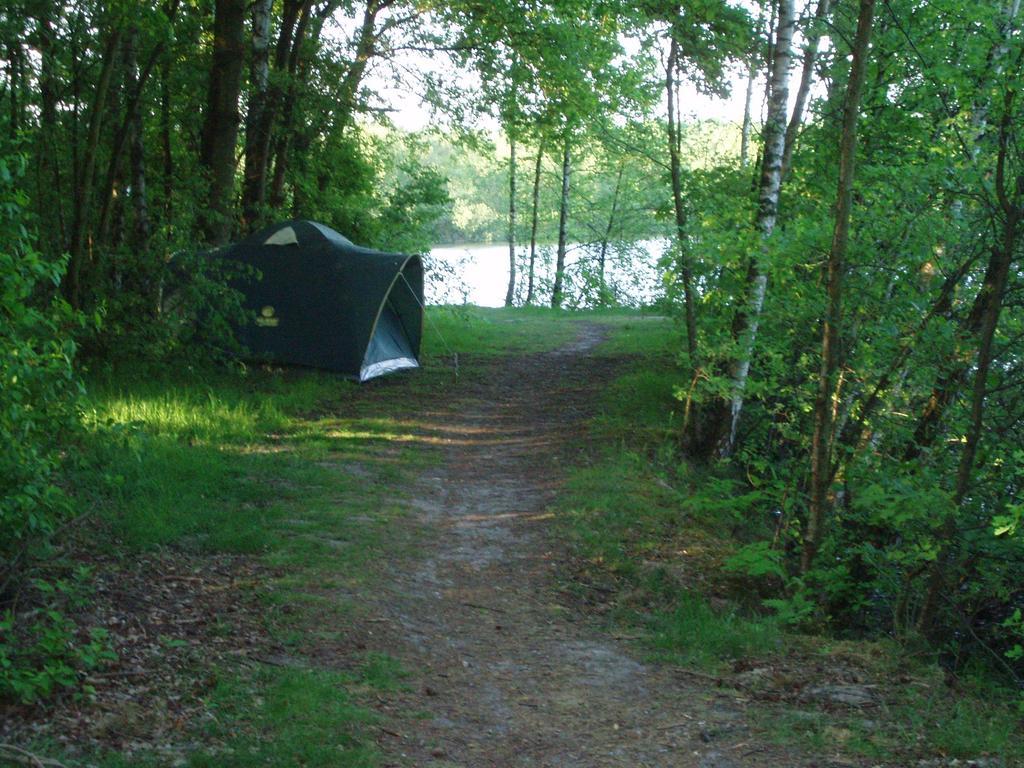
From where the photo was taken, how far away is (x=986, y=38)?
19.1 feet

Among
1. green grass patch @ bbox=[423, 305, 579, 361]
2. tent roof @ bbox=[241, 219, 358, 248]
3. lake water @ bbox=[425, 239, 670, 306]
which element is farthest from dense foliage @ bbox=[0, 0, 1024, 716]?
green grass patch @ bbox=[423, 305, 579, 361]

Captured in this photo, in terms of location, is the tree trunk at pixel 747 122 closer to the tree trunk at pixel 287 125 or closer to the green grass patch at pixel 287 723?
the tree trunk at pixel 287 125

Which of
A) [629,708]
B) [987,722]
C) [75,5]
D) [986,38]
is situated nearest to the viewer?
[987,722]

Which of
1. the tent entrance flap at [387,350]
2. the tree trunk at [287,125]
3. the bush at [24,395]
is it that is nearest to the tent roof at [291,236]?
the tent entrance flap at [387,350]

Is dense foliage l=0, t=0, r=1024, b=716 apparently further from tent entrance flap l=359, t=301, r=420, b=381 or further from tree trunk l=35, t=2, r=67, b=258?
tent entrance flap l=359, t=301, r=420, b=381

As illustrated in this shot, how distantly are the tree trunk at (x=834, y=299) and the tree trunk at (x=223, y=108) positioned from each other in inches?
354

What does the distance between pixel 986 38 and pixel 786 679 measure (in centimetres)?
393

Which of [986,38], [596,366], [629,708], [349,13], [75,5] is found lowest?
[629,708]

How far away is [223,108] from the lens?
1306 cm

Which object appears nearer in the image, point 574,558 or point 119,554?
point 119,554

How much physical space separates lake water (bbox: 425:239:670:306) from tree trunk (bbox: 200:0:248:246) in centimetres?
389

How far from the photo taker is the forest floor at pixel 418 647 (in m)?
4.18

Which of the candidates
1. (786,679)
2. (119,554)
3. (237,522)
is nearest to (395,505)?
(237,522)

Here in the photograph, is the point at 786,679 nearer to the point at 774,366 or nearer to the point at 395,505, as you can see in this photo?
the point at 774,366
